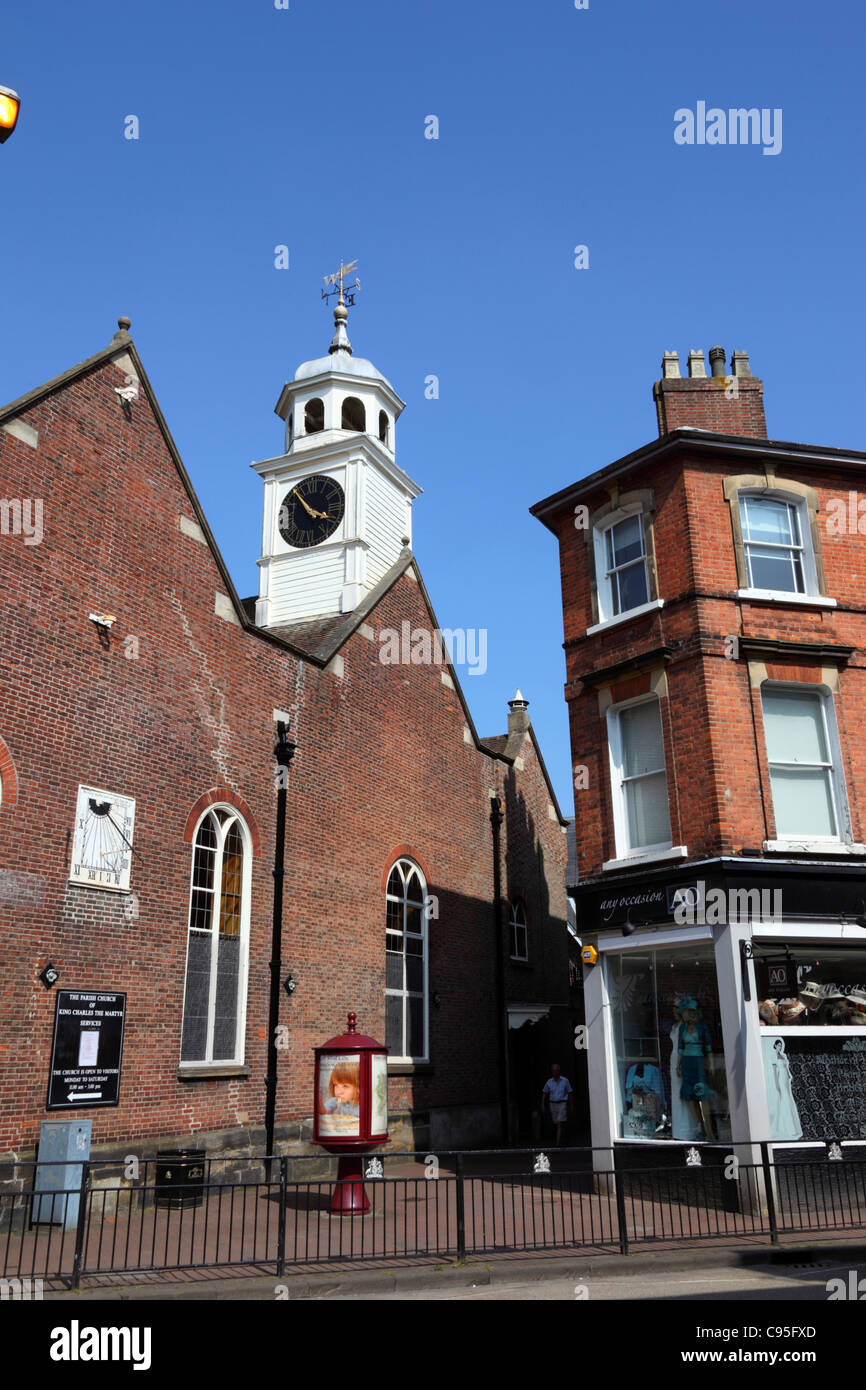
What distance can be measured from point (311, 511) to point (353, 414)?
12.5 ft

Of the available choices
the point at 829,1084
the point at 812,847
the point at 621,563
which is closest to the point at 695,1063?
the point at 829,1084

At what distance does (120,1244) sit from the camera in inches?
428

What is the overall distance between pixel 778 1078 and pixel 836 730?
5.18 m

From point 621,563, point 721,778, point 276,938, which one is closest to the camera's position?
point 721,778

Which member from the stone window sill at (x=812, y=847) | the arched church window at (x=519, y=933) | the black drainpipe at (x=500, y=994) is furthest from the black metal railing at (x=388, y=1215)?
Answer: the arched church window at (x=519, y=933)

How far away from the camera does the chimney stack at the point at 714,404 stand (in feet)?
59.3

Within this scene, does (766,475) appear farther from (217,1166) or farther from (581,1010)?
(581,1010)

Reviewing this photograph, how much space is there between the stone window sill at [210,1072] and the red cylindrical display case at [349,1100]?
7.50ft

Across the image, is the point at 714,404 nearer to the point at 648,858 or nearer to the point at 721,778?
the point at 721,778

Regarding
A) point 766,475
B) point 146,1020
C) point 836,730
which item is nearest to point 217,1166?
point 146,1020

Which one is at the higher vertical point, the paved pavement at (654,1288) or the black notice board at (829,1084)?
the black notice board at (829,1084)

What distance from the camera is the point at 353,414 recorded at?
3105 centimetres

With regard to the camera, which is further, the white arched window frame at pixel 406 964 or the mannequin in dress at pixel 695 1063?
the white arched window frame at pixel 406 964

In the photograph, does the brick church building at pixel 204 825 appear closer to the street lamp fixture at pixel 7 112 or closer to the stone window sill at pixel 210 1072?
the stone window sill at pixel 210 1072
